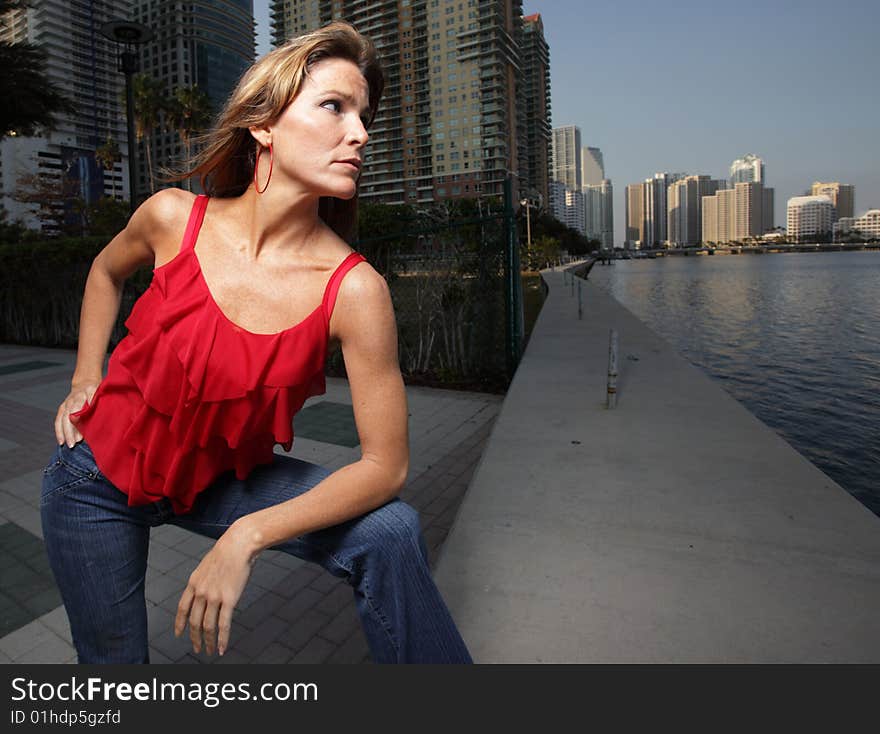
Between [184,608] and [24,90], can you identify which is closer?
[184,608]

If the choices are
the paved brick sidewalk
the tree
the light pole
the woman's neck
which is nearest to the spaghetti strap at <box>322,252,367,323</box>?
the woman's neck

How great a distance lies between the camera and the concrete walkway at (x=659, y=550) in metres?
2.19

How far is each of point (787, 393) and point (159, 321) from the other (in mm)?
9682

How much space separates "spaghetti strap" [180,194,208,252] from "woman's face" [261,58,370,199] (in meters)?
0.25

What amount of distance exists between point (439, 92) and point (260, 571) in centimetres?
11896

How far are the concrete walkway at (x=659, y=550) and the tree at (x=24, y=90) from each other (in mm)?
10981

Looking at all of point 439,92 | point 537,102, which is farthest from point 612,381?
point 537,102

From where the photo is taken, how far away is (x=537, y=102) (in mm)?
145125

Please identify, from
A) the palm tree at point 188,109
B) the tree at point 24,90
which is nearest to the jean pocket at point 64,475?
the tree at point 24,90

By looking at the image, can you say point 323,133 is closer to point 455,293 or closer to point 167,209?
point 167,209

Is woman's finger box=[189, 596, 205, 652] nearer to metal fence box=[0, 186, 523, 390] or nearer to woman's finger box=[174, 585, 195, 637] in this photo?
woman's finger box=[174, 585, 195, 637]

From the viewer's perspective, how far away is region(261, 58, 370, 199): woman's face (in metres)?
1.19

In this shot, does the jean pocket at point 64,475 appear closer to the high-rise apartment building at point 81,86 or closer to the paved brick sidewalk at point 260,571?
the paved brick sidewalk at point 260,571

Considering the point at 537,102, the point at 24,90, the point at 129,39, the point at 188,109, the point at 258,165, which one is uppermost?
the point at 537,102
